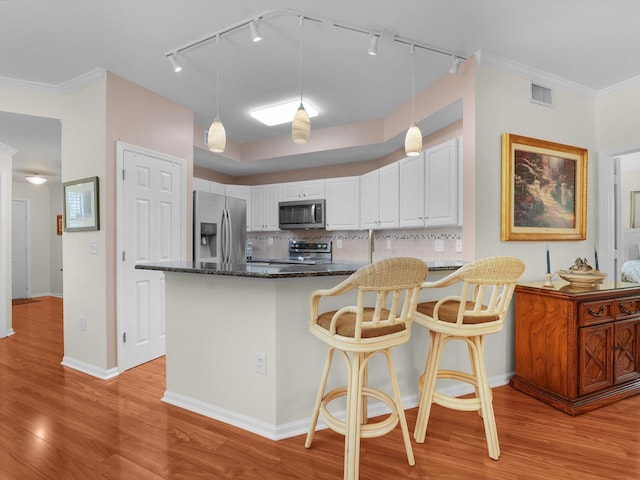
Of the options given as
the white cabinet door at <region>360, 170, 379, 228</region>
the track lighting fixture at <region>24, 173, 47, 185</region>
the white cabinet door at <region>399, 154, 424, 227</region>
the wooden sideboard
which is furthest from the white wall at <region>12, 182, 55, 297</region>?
the wooden sideboard

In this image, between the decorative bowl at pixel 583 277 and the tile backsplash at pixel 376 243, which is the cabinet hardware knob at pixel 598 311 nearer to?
the decorative bowl at pixel 583 277

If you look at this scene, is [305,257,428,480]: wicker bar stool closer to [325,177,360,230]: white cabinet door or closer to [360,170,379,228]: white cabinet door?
[360,170,379,228]: white cabinet door

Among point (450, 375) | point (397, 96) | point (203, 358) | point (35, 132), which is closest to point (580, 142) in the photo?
point (397, 96)

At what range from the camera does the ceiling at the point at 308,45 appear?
2.11 metres

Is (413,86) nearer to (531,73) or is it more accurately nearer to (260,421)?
(531,73)

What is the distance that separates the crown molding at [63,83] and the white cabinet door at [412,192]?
2.97 meters

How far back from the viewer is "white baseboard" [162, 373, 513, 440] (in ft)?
6.50

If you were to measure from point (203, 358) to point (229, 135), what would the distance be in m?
3.27

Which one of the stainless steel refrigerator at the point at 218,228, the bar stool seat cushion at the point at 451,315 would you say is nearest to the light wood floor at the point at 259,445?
the bar stool seat cushion at the point at 451,315

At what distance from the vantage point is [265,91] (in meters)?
3.27

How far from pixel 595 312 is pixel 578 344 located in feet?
0.89

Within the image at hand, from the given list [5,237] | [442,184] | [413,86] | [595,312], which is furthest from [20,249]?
[595,312]

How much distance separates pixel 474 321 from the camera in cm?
183

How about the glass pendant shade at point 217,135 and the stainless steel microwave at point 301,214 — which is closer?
the glass pendant shade at point 217,135
